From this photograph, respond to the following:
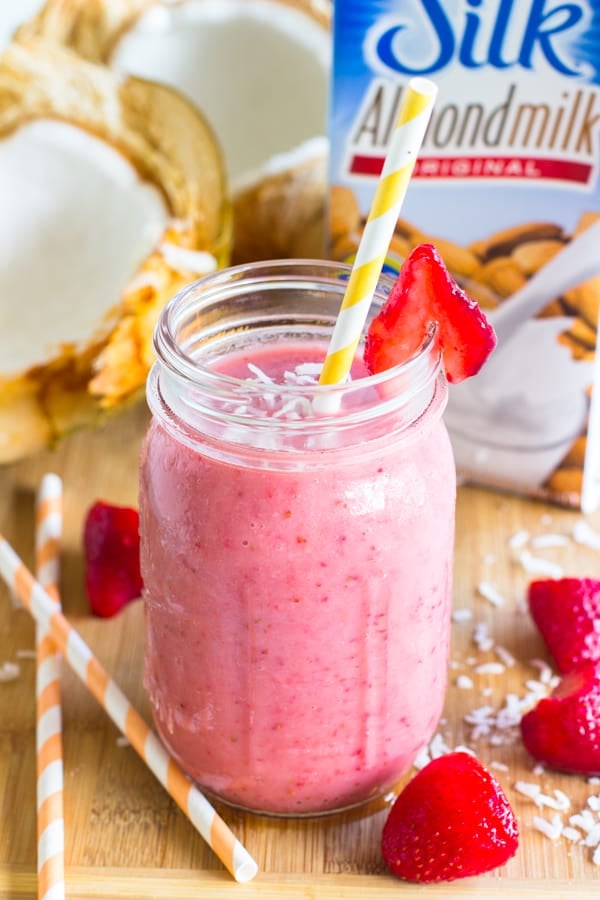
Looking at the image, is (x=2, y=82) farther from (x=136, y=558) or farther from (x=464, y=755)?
(x=464, y=755)

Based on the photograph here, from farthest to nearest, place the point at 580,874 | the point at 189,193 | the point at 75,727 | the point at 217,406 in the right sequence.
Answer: the point at 189,193
the point at 75,727
the point at 580,874
the point at 217,406

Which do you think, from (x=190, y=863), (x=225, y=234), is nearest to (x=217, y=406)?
(x=190, y=863)

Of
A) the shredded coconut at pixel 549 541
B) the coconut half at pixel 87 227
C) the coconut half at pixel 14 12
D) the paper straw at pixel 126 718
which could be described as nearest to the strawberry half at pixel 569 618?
the shredded coconut at pixel 549 541

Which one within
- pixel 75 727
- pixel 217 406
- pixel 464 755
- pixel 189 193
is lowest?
pixel 75 727

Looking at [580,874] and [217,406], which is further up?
[217,406]

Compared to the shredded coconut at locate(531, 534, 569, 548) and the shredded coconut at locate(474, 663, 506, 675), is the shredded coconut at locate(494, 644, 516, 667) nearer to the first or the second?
the shredded coconut at locate(474, 663, 506, 675)

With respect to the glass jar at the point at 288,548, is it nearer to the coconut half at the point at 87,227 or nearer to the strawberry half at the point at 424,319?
the strawberry half at the point at 424,319

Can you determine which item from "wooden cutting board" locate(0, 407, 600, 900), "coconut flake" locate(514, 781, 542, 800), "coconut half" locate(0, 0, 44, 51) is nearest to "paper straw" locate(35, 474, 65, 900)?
"wooden cutting board" locate(0, 407, 600, 900)
